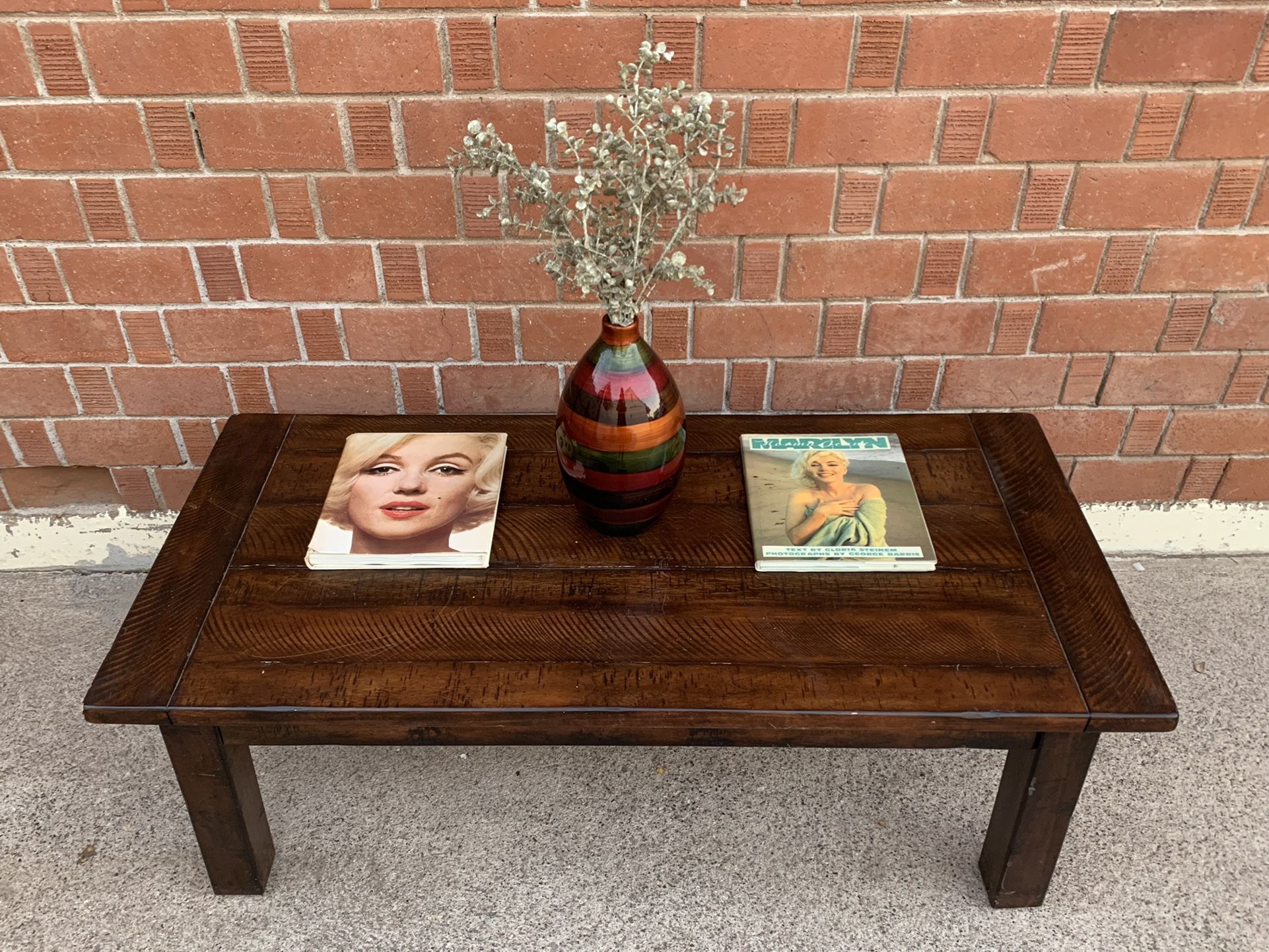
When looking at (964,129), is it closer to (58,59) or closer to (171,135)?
(171,135)

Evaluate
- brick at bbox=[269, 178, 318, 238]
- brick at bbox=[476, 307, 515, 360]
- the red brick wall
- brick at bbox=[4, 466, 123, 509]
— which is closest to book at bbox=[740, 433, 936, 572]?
the red brick wall

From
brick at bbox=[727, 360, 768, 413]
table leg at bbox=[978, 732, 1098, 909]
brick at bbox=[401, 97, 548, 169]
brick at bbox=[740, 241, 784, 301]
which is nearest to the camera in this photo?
table leg at bbox=[978, 732, 1098, 909]

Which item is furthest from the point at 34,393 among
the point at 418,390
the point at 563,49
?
the point at 563,49

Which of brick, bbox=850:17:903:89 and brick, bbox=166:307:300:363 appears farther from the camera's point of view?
brick, bbox=166:307:300:363

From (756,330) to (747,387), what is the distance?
12 centimetres

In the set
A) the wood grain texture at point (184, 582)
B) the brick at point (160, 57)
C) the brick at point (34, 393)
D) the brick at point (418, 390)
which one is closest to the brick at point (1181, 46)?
the brick at point (418, 390)

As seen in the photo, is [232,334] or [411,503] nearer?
[411,503]

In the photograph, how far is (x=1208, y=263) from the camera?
1715 mm

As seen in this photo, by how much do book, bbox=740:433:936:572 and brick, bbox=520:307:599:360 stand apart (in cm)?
36

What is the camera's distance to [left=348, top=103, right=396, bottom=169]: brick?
154 cm

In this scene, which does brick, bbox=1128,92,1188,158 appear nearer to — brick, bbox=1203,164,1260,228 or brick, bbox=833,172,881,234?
brick, bbox=1203,164,1260,228

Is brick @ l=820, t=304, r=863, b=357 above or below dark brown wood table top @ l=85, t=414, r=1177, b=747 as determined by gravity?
above

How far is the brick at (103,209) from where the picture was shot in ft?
5.29

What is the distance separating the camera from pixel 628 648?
1.28 metres
